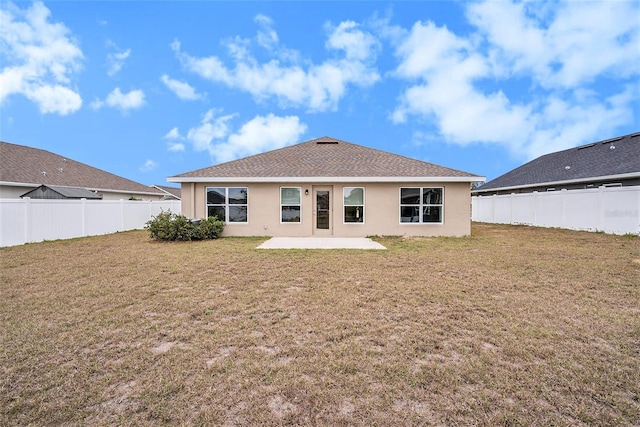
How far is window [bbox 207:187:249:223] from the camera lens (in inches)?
497

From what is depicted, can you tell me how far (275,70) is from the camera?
19656 mm

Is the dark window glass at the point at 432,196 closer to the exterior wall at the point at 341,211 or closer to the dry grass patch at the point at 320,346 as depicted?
the exterior wall at the point at 341,211

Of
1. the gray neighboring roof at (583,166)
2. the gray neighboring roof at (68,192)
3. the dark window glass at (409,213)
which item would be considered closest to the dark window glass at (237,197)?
the dark window glass at (409,213)

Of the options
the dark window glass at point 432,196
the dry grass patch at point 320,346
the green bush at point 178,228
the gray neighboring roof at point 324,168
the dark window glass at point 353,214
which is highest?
the gray neighboring roof at point 324,168

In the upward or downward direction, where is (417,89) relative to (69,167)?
upward

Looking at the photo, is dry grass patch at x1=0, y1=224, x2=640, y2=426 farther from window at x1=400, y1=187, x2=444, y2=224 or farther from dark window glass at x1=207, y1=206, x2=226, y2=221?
dark window glass at x1=207, y1=206, x2=226, y2=221

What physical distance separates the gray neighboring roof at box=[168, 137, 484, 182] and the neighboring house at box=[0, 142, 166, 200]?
31.7 ft

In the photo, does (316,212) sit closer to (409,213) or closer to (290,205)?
(290,205)

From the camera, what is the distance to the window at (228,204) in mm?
12614

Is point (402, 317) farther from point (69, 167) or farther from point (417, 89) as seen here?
point (69, 167)

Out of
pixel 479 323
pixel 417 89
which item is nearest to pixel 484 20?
pixel 417 89

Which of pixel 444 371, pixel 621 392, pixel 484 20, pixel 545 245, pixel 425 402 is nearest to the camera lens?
pixel 425 402

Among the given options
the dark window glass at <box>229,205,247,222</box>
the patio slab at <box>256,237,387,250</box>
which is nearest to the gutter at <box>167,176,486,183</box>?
the dark window glass at <box>229,205,247,222</box>

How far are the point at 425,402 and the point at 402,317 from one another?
5.57ft
